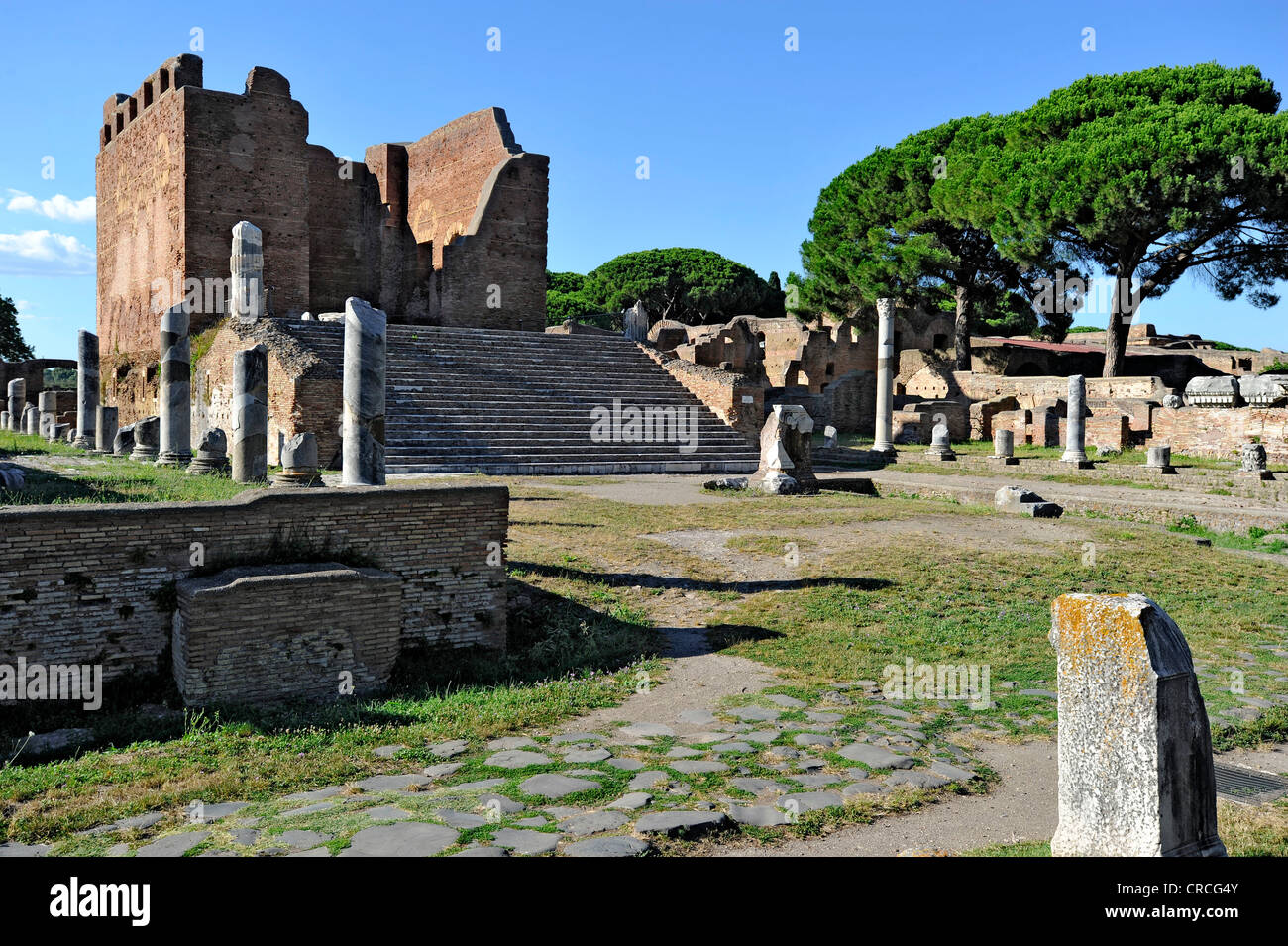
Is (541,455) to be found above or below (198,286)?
below

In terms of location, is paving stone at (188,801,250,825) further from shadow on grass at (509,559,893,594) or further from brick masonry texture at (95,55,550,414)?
brick masonry texture at (95,55,550,414)

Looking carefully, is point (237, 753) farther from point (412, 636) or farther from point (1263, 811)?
point (1263, 811)

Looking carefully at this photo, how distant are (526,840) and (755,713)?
2151mm

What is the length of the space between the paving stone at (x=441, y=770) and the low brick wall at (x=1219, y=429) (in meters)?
20.9

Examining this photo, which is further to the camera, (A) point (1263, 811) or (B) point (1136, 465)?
(B) point (1136, 465)

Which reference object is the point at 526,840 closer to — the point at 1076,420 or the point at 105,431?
the point at 105,431

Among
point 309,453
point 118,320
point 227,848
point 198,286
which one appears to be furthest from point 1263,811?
point 118,320

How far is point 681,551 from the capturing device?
994cm

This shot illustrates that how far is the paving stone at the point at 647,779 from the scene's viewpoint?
4.24m

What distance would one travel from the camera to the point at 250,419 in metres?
11.8

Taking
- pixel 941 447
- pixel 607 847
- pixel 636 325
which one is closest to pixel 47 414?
pixel 636 325

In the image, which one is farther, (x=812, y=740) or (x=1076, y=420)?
(x=1076, y=420)

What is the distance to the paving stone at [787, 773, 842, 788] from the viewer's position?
14.2ft

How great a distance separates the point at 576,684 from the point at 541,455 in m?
12.3
